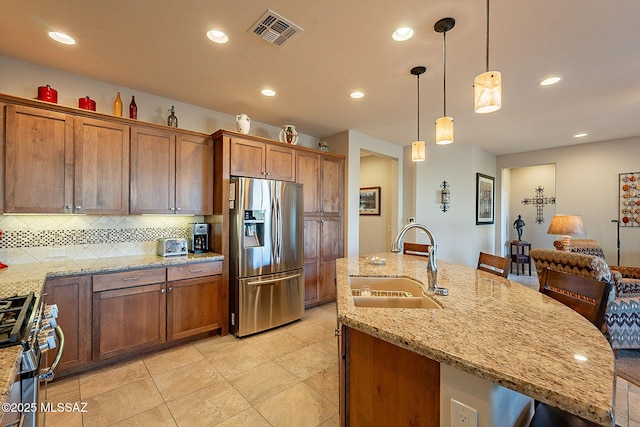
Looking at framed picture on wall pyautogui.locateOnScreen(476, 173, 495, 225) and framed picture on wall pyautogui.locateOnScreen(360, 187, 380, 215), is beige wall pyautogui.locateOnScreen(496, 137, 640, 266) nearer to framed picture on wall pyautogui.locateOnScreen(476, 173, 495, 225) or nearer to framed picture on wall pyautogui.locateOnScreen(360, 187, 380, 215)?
framed picture on wall pyautogui.locateOnScreen(476, 173, 495, 225)

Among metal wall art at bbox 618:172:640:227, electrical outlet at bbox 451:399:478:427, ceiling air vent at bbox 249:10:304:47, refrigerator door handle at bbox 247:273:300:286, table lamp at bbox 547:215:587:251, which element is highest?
ceiling air vent at bbox 249:10:304:47

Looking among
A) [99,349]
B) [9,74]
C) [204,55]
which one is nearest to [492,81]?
[204,55]

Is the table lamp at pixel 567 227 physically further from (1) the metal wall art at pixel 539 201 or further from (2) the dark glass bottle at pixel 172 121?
(2) the dark glass bottle at pixel 172 121

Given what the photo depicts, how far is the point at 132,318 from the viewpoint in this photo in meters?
2.50

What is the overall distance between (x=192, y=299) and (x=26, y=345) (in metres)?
1.86

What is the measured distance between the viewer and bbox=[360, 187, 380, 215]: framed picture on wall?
582 centimetres

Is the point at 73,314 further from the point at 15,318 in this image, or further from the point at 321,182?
the point at 321,182

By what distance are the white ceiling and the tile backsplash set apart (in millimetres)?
1383

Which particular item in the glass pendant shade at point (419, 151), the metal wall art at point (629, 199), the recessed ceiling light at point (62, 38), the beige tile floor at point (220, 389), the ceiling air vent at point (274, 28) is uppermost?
the recessed ceiling light at point (62, 38)

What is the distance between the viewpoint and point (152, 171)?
283cm

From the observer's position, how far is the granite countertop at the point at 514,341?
686mm

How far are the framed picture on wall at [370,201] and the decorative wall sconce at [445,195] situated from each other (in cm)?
124

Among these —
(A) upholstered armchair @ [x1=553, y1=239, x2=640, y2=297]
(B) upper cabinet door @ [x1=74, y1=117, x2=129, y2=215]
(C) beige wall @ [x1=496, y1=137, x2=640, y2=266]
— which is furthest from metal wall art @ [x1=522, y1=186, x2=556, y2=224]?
(B) upper cabinet door @ [x1=74, y1=117, x2=129, y2=215]

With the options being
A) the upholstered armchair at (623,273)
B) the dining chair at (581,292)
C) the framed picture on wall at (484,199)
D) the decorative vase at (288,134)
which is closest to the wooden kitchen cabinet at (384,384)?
the dining chair at (581,292)
